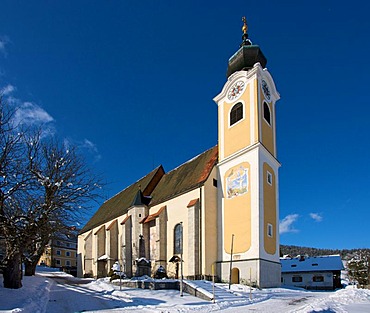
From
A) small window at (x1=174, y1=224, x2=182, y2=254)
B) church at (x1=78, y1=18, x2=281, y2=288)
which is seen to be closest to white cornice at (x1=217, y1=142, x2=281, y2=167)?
church at (x1=78, y1=18, x2=281, y2=288)

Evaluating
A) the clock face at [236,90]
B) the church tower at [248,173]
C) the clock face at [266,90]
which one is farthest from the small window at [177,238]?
the clock face at [266,90]

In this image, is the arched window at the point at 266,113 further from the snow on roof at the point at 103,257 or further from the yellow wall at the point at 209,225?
the snow on roof at the point at 103,257

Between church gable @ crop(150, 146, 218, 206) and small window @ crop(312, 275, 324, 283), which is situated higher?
church gable @ crop(150, 146, 218, 206)

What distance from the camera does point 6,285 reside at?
54.7ft

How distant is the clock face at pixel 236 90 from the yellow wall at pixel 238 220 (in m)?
6.55

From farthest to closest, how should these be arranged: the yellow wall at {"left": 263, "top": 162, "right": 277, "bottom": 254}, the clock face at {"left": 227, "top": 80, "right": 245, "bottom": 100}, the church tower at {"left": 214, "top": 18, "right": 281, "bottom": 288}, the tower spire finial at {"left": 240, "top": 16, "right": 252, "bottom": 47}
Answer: the tower spire finial at {"left": 240, "top": 16, "right": 252, "bottom": 47}
the clock face at {"left": 227, "top": 80, "right": 245, "bottom": 100}
the yellow wall at {"left": 263, "top": 162, "right": 277, "bottom": 254}
the church tower at {"left": 214, "top": 18, "right": 281, "bottom": 288}

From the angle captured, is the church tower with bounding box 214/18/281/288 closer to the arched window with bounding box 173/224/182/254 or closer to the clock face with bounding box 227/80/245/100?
the clock face with bounding box 227/80/245/100

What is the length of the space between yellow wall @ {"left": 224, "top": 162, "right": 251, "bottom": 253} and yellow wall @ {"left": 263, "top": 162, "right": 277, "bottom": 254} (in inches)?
48.9

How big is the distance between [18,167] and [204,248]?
16.7m

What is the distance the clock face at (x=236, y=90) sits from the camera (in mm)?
30869

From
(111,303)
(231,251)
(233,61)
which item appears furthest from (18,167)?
(233,61)

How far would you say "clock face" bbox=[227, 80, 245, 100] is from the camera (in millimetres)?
30869

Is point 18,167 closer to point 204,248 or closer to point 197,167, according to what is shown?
point 204,248

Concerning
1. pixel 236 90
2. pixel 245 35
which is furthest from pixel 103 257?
pixel 245 35
